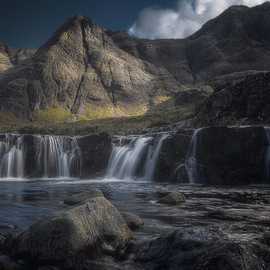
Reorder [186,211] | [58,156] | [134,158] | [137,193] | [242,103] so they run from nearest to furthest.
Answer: [186,211] → [137,193] → [134,158] → [58,156] → [242,103]

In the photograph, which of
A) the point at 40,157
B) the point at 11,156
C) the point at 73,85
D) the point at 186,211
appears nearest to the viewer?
the point at 186,211

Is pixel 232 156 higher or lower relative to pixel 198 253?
higher

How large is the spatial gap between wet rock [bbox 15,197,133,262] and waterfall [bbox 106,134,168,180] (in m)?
27.6

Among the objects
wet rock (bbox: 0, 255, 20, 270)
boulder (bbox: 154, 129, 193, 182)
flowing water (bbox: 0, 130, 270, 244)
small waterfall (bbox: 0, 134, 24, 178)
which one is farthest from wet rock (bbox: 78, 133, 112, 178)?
wet rock (bbox: 0, 255, 20, 270)

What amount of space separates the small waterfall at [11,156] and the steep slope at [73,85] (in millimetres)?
116816

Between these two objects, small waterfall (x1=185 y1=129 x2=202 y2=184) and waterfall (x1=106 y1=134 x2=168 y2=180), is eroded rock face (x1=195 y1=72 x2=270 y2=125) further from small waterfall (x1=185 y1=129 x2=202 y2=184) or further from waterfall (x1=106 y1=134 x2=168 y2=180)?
waterfall (x1=106 y1=134 x2=168 y2=180)

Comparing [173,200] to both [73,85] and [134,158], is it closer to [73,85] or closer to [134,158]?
[134,158]

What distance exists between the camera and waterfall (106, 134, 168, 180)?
3922 centimetres

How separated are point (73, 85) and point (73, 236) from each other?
177 m

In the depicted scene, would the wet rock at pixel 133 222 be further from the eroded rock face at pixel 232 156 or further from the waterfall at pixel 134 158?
the waterfall at pixel 134 158

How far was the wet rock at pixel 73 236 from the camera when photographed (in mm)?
9555

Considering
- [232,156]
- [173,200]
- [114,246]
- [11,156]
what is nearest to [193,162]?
[232,156]

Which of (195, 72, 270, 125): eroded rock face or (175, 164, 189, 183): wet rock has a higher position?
(195, 72, 270, 125): eroded rock face

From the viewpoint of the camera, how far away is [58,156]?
47750mm
